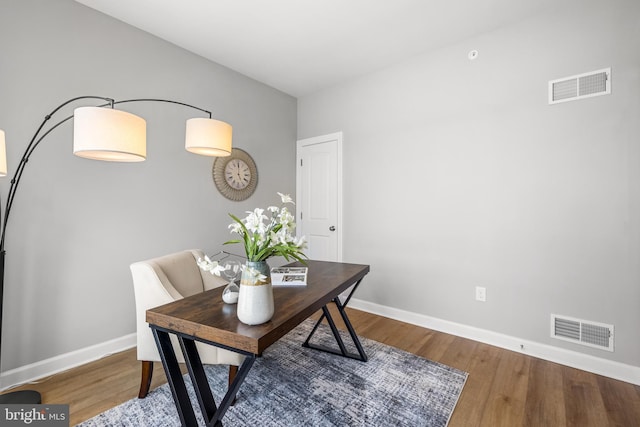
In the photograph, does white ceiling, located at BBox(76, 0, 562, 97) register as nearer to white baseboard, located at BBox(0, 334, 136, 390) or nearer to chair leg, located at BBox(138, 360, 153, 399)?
chair leg, located at BBox(138, 360, 153, 399)

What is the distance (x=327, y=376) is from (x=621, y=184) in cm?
247

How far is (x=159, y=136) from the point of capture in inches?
105

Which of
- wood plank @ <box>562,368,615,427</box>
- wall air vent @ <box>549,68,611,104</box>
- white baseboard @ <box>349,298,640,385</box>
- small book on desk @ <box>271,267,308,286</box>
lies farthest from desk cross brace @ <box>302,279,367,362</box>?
wall air vent @ <box>549,68,611,104</box>

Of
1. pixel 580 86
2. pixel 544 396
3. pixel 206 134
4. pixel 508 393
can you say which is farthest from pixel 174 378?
pixel 580 86

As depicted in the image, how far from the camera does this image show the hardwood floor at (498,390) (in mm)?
1674

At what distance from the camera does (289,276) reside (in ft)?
6.48

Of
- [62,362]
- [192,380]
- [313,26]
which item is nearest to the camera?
[192,380]

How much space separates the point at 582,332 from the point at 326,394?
6.48 feet

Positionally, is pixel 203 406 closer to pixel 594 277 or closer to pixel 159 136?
pixel 159 136

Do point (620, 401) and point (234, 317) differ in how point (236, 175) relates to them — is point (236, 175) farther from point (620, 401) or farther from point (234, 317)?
point (620, 401)

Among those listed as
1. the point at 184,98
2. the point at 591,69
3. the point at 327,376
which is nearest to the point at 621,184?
the point at 591,69

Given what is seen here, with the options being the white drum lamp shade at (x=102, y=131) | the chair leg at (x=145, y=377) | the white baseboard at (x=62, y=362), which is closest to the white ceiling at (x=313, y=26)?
the white drum lamp shade at (x=102, y=131)

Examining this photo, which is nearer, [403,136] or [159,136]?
[159,136]

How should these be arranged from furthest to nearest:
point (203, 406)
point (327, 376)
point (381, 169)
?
point (381, 169) → point (327, 376) → point (203, 406)
